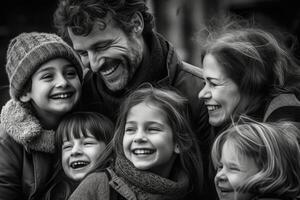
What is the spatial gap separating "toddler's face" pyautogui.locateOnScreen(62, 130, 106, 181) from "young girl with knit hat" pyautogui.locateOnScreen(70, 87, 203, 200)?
4.2 inches

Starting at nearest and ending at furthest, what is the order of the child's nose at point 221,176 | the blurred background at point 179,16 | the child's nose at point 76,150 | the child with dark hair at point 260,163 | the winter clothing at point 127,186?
the child with dark hair at point 260,163 < the child's nose at point 221,176 < the winter clothing at point 127,186 < the child's nose at point 76,150 < the blurred background at point 179,16

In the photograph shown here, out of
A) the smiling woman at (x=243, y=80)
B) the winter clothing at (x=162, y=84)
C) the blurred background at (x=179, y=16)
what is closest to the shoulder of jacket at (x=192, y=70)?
the winter clothing at (x=162, y=84)

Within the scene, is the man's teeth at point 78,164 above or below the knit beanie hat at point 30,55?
below

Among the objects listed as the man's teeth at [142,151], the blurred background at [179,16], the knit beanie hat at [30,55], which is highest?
the knit beanie hat at [30,55]

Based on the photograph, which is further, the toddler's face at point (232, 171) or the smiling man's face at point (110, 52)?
the smiling man's face at point (110, 52)

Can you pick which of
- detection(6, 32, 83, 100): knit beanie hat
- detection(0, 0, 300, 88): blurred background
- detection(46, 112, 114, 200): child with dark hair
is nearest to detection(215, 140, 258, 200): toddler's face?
detection(46, 112, 114, 200): child with dark hair

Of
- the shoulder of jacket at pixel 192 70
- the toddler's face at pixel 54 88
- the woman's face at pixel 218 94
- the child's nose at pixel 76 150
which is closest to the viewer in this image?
the woman's face at pixel 218 94

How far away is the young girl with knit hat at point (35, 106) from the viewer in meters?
3.81

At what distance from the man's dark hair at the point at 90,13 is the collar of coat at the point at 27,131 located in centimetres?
61

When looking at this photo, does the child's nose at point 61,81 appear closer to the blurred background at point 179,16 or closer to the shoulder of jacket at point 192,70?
the shoulder of jacket at point 192,70

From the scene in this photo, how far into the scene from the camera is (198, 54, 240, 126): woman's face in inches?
139

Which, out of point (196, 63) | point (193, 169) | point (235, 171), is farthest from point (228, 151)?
point (196, 63)

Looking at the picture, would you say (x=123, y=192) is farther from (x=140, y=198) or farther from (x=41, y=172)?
(x=41, y=172)

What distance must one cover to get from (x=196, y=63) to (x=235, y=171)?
5.56m
